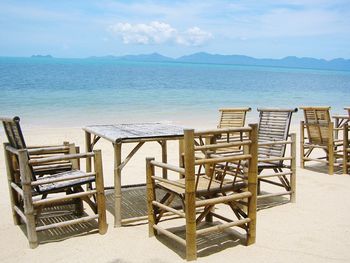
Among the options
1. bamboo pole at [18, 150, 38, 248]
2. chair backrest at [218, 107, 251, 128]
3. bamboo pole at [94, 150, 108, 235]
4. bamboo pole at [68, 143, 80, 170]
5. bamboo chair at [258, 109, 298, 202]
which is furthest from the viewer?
chair backrest at [218, 107, 251, 128]

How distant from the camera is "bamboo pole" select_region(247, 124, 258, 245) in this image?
4.04m

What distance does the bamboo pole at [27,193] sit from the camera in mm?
3967

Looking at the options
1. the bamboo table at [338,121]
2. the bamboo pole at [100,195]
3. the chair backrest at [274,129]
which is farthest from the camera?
the bamboo table at [338,121]

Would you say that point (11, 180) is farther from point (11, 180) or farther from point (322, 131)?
point (322, 131)

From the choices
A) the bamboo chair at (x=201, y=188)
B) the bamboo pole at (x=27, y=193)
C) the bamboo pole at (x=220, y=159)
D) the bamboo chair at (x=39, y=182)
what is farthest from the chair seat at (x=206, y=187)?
the bamboo pole at (x=27, y=193)

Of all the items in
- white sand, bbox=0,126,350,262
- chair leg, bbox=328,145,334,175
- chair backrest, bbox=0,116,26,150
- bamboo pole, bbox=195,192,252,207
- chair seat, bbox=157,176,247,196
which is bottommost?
white sand, bbox=0,126,350,262

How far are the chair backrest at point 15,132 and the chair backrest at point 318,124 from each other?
4958 mm

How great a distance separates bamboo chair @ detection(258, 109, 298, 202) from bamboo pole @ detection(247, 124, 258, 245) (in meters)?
1.30

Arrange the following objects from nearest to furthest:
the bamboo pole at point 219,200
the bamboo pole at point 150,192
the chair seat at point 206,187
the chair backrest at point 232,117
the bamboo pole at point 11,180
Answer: the bamboo pole at point 219,200 → the chair seat at point 206,187 → the bamboo pole at point 150,192 → the bamboo pole at point 11,180 → the chair backrest at point 232,117

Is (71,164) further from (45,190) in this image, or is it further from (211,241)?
(211,241)

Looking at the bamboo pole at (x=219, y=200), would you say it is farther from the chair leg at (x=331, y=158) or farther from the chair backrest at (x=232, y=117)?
the chair leg at (x=331, y=158)

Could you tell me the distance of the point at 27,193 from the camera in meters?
4.00

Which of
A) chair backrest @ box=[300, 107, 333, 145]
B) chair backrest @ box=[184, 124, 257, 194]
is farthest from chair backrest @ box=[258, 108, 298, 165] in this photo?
chair backrest @ box=[184, 124, 257, 194]

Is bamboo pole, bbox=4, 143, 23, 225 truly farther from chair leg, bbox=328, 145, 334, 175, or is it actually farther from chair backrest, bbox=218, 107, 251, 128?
chair leg, bbox=328, 145, 334, 175
